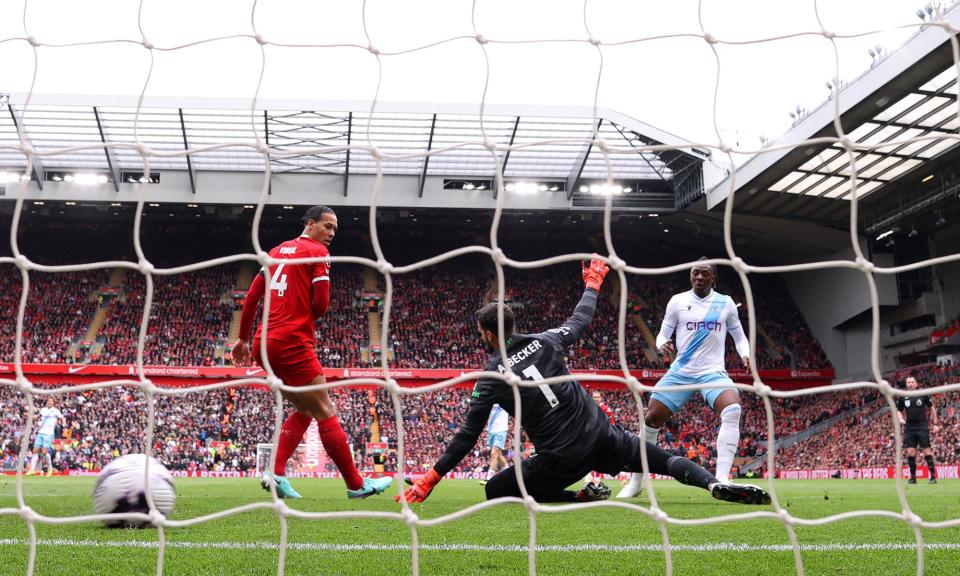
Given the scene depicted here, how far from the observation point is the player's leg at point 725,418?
612 cm

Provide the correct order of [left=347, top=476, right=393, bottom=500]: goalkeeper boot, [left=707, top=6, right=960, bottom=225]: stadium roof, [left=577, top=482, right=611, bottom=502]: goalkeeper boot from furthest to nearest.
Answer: [left=707, top=6, right=960, bottom=225]: stadium roof
[left=347, top=476, right=393, bottom=500]: goalkeeper boot
[left=577, top=482, right=611, bottom=502]: goalkeeper boot

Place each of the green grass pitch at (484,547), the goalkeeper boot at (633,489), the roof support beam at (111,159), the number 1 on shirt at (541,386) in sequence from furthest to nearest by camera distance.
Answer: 1. the roof support beam at (111,159)
2. the goalkeeper boot at (633,489)
3. the number 1 on shirt at (541,386)
4. the green grass pitch at (484,547)

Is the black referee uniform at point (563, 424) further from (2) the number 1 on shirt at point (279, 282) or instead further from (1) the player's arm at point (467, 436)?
(2) the number 1 on shirt at point (279, 282)

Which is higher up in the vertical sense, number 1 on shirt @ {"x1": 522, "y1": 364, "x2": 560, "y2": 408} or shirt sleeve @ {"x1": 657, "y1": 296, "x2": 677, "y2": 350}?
shirt sleeve @ {"x1": 657, "y1": 296, "x2": 677, "y2": 350}

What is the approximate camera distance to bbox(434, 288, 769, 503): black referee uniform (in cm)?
486

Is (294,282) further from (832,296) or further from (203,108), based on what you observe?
(832,296)

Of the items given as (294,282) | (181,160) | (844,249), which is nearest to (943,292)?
(844,249)

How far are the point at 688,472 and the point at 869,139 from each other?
2024 centimetres

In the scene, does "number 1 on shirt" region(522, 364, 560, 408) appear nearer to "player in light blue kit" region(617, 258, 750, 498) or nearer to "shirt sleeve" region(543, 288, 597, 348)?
"shirt sleeve" region(543, 288, 597, 348)

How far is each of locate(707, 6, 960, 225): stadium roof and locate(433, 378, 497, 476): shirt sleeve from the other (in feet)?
38.4

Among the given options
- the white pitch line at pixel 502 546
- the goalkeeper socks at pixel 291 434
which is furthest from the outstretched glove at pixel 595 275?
the goalkeeper socks at pixel 291 434

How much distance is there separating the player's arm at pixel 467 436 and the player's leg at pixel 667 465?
711mm

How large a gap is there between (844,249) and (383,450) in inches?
705

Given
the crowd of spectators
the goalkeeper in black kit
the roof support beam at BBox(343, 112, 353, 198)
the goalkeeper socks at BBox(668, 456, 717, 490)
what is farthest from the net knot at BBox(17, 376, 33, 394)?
the roof support beam at BBox(343, 112, 353, 198)
